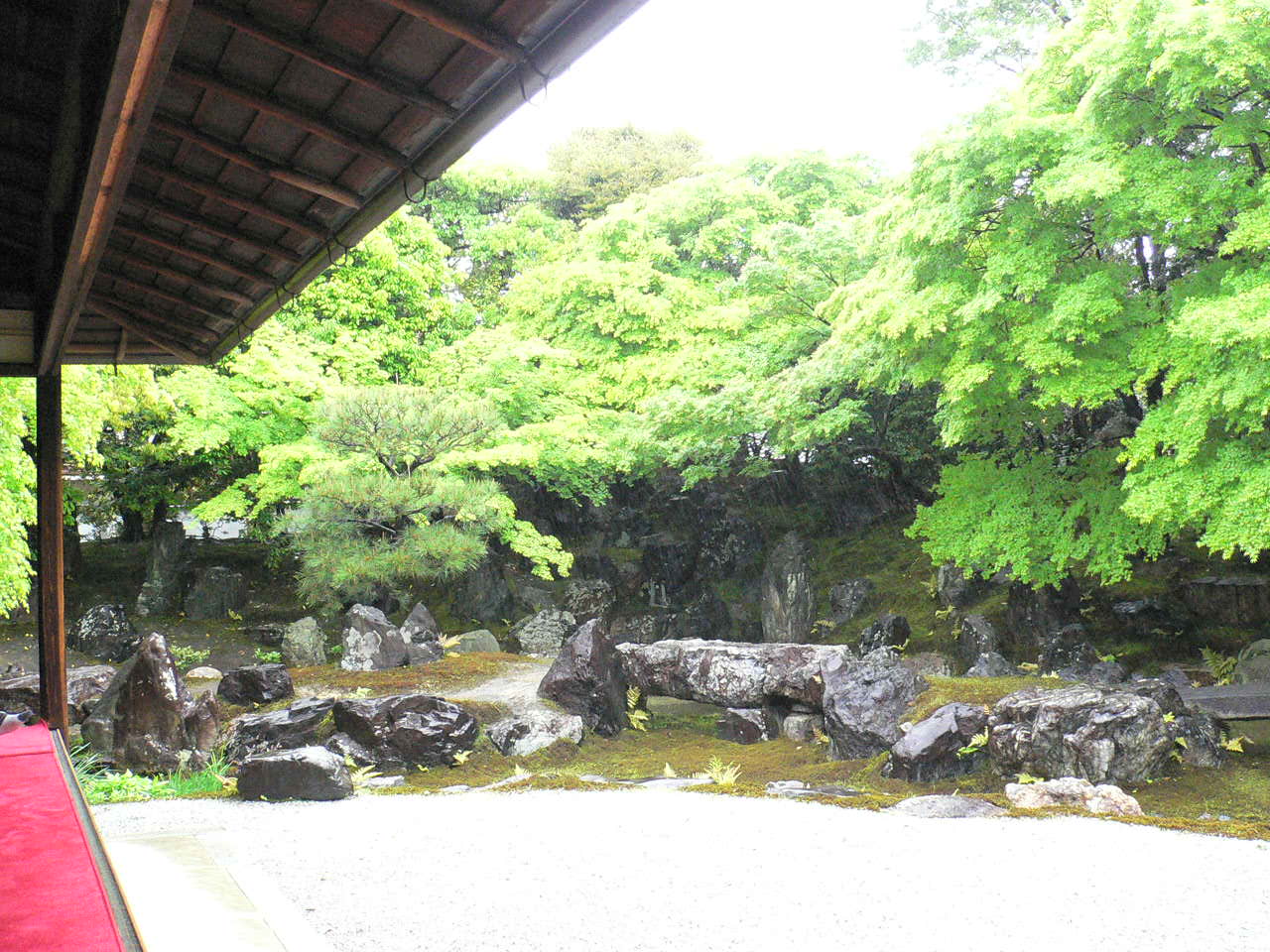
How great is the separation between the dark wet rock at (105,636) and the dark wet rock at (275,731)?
261 inches

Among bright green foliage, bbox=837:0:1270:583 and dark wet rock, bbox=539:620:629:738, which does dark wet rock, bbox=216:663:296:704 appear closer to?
dark wet rock, bbox=539:620:629:738

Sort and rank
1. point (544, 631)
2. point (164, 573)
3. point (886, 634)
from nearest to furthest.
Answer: point (886, 634) < point (544, 631) < point (164, 573)

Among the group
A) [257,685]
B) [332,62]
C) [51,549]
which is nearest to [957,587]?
[257,685]

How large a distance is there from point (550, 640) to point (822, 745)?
7.37 m

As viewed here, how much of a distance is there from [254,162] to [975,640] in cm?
1122

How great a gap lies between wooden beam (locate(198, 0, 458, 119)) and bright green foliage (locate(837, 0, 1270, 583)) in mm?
6478

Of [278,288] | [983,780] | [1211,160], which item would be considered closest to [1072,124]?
[1211,160]

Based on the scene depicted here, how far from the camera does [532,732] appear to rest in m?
9.31

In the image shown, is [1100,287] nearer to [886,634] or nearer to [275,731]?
[886,634]

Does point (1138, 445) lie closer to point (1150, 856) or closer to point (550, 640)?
point (1150, 856)

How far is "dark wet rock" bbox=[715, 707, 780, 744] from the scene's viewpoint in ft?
32.6

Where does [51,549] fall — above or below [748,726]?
above

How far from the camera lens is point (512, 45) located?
8.84ft

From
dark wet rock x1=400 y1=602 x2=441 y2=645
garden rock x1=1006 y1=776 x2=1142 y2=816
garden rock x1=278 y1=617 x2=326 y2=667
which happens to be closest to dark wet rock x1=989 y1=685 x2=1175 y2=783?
garden rock x1=1006 y1=776 x2=1142 y2=816
